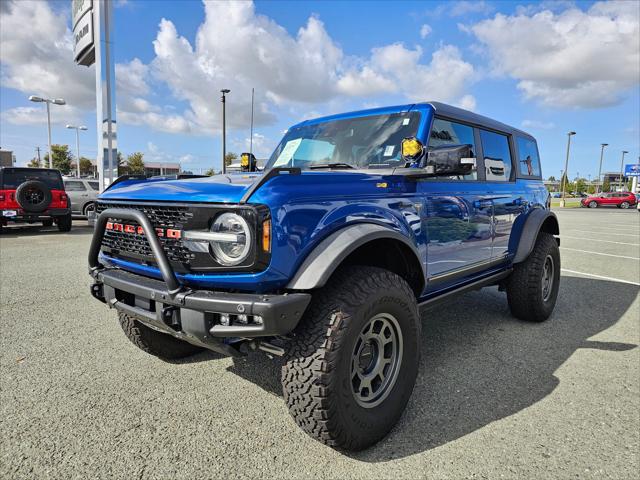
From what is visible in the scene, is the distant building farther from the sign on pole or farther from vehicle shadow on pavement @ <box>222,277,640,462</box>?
the sign on pole

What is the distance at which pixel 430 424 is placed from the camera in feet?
8.02

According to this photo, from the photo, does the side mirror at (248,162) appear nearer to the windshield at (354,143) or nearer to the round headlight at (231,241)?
the windshield at (354,143)

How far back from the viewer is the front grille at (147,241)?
2.09 m

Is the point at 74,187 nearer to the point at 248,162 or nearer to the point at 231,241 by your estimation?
the point at 248,162

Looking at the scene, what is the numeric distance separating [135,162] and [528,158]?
48.3 m

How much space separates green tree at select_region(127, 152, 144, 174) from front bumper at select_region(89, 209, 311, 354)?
45424 mm

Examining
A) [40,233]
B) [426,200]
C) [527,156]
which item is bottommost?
[40,233]

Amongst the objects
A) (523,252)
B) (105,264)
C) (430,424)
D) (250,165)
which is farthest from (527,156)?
(105,264)

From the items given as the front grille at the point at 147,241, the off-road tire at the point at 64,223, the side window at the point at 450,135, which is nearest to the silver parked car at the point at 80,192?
the off-road tire at the point at 64,223

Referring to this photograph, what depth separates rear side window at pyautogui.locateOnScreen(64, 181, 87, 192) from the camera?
14617mm

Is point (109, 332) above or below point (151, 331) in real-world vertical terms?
below

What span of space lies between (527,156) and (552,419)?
310cm

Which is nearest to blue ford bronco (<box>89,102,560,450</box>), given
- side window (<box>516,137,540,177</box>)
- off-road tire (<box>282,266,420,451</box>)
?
off-road tire (<box>282,266,420,451</box>)

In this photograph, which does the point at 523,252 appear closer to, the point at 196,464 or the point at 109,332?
the point at 196,464
